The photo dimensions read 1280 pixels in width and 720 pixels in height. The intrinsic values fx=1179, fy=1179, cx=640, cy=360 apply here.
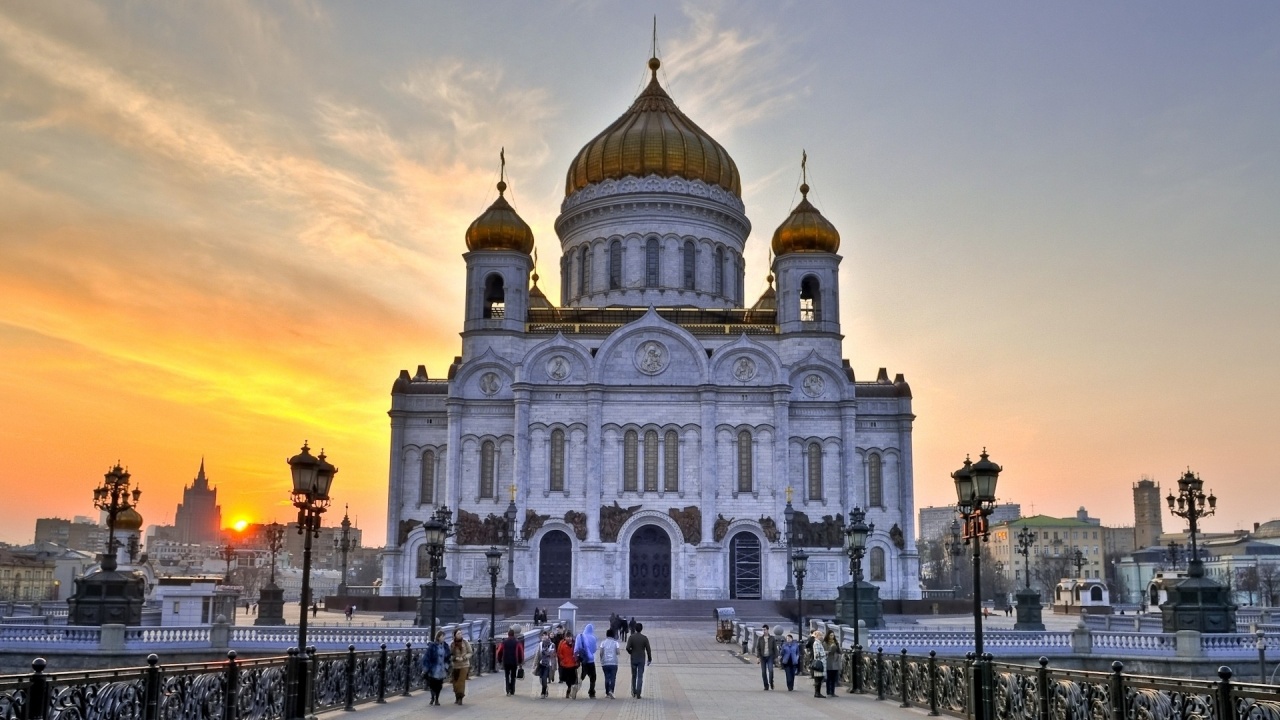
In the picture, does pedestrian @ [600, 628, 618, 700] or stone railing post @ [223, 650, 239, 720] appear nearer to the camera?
stone railing post @ [223, 650, 239, 720]

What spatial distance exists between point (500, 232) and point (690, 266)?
31.5 feet

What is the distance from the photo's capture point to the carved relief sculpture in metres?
49.6

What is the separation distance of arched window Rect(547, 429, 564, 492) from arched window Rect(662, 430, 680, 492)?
4.37 meters

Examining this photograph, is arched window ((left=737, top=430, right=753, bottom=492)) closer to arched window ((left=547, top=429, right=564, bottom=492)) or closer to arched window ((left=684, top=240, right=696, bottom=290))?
arched window ((left=547, top=429, right=564, bottom=492))

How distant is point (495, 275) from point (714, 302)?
10944 mm

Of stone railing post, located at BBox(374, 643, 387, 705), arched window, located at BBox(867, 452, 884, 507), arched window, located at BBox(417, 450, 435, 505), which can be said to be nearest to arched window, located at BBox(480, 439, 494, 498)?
arched window, located at BBox(417, 450, 435, 505)

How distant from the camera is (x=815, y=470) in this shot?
5172cm

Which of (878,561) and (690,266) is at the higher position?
(690,266)

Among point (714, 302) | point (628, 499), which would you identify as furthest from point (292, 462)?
point (714, 302)

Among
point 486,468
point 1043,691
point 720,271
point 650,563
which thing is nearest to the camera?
point 1043,691

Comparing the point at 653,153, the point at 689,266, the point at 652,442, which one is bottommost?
the point at 652,442

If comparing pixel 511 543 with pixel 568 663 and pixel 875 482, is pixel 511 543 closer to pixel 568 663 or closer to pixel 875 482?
pixel 875 482

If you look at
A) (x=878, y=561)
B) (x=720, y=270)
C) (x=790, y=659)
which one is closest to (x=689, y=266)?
(x=720, y=270)

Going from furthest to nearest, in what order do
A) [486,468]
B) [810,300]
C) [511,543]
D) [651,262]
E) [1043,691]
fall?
1. [651,262]
2. [810,300]
3. [486,468]
4. [511,543]
5. [1043,691]
